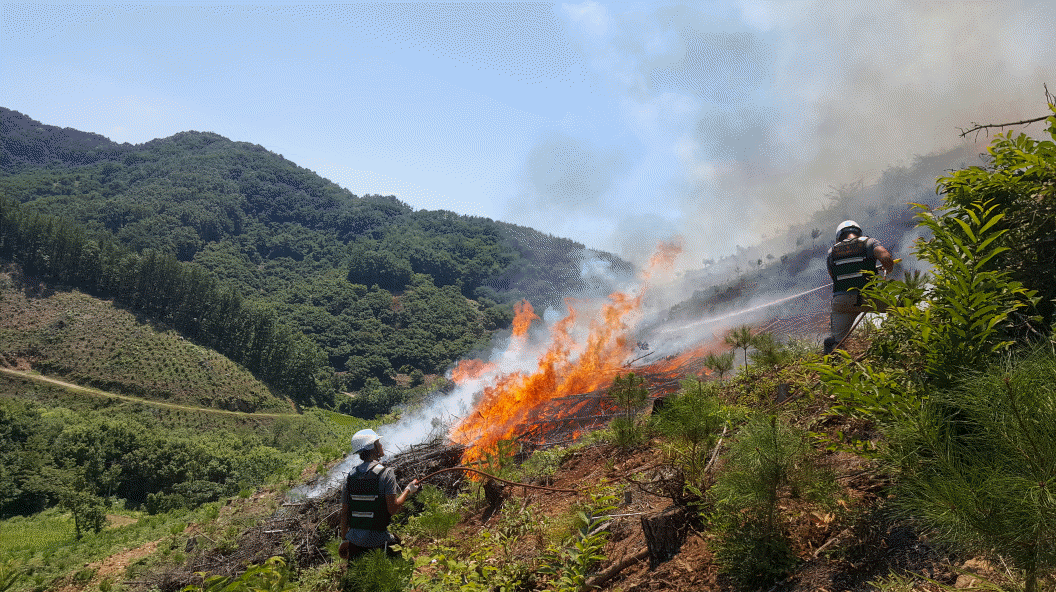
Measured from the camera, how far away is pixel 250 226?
152 metres

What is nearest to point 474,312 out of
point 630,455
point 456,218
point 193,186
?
point 456,218

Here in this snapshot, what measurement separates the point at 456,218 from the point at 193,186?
7171cm

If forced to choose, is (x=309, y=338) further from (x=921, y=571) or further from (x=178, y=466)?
(x=921, y=571)

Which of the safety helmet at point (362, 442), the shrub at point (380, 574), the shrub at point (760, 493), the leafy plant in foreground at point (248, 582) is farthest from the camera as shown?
the safety helmet at point (362, 442)

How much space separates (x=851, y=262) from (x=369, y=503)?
20.0ft

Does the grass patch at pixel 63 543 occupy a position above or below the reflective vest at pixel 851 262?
below

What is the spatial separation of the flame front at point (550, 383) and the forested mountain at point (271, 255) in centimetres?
6419

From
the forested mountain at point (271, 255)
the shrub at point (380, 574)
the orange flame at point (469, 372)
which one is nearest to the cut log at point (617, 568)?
the shrub at point (380, 574)

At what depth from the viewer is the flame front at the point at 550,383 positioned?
11.7m

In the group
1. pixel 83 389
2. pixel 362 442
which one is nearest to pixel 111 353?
pixel 83 389

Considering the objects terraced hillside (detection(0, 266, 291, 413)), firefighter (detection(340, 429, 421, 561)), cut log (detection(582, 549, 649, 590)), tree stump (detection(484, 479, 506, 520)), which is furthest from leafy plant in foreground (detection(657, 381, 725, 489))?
terraced hillside (detection(0, 266, 291, 413))

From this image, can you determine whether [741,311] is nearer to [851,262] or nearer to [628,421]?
[851,262]

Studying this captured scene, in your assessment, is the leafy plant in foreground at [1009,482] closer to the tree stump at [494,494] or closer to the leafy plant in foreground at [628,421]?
the leafy plant in foreground at [628,421]

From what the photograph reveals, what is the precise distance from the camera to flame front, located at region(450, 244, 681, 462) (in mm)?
11734
